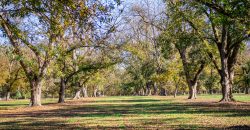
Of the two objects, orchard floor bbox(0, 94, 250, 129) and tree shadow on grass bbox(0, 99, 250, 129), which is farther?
tree shadow on grass bbox(0, 99, 250, 129)

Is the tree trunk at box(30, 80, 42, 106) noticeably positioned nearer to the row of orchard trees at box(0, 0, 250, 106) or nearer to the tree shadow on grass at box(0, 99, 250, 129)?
the row of orchard trees at box(0, 0, 250, 106)

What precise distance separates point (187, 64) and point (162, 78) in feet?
61.6

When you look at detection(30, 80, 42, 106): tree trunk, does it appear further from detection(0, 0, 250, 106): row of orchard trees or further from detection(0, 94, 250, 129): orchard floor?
detection(0, 94, 250, 129): orchard floor

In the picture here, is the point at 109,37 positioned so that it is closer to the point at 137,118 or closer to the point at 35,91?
the point at 35,91

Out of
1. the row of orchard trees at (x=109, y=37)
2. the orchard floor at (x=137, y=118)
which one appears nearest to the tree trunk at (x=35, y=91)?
the row of orchard trees at (x=109, y=37)

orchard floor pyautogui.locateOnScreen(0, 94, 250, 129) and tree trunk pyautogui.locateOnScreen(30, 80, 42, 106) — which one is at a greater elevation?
tree trunk pyautogui.locateOnScreen(30, 80, 42, 106)

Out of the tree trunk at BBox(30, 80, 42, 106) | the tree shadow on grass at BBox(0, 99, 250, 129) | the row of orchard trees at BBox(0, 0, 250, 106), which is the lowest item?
the tree shadow on grass at BBox(0, 99, 250, 129)

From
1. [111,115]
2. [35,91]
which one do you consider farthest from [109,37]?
[111,115]

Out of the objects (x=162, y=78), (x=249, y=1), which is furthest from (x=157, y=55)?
(x=249, y=1)

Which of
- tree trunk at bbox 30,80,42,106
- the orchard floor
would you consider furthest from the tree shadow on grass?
tree trunk at bbox 30,80,42,106

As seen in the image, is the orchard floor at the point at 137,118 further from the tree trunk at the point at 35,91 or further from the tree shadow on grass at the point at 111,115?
the tree trunk at the point at 35,91

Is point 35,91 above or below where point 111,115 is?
above

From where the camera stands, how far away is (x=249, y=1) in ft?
61.5

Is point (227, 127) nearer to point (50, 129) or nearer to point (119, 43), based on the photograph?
point (50, 129)
